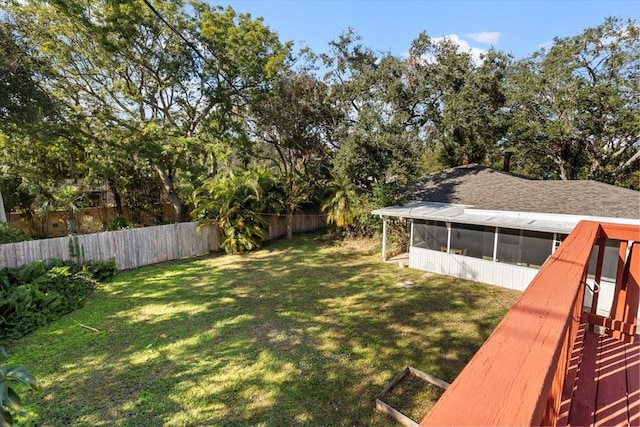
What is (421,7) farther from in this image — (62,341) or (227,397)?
(62,341)

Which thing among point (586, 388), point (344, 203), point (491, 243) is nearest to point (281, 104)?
point (344, 203)

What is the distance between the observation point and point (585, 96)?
11.6 meters

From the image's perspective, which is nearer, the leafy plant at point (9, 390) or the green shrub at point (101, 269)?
the leafy plant at point (9, 390)

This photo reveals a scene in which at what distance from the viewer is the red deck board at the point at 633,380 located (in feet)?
5.60

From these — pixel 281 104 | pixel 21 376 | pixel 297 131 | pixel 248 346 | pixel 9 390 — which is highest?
pixel 281 104

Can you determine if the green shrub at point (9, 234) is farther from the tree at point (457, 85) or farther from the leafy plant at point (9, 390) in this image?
the tree at point (457, 85)

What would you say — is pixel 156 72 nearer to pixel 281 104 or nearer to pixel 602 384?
pixel 281 104

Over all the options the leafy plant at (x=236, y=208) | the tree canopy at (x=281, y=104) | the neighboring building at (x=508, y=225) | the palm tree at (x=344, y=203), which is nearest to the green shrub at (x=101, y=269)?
the leafy plant at (x=236, y=208)

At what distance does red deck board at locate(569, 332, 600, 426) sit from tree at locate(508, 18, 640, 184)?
13.0m

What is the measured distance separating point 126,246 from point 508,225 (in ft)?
35.2

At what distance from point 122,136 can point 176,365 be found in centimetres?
984

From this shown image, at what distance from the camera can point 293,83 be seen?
12227 mm

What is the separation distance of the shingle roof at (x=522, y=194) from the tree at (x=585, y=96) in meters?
2.89

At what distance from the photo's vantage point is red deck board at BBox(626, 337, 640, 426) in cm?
171
